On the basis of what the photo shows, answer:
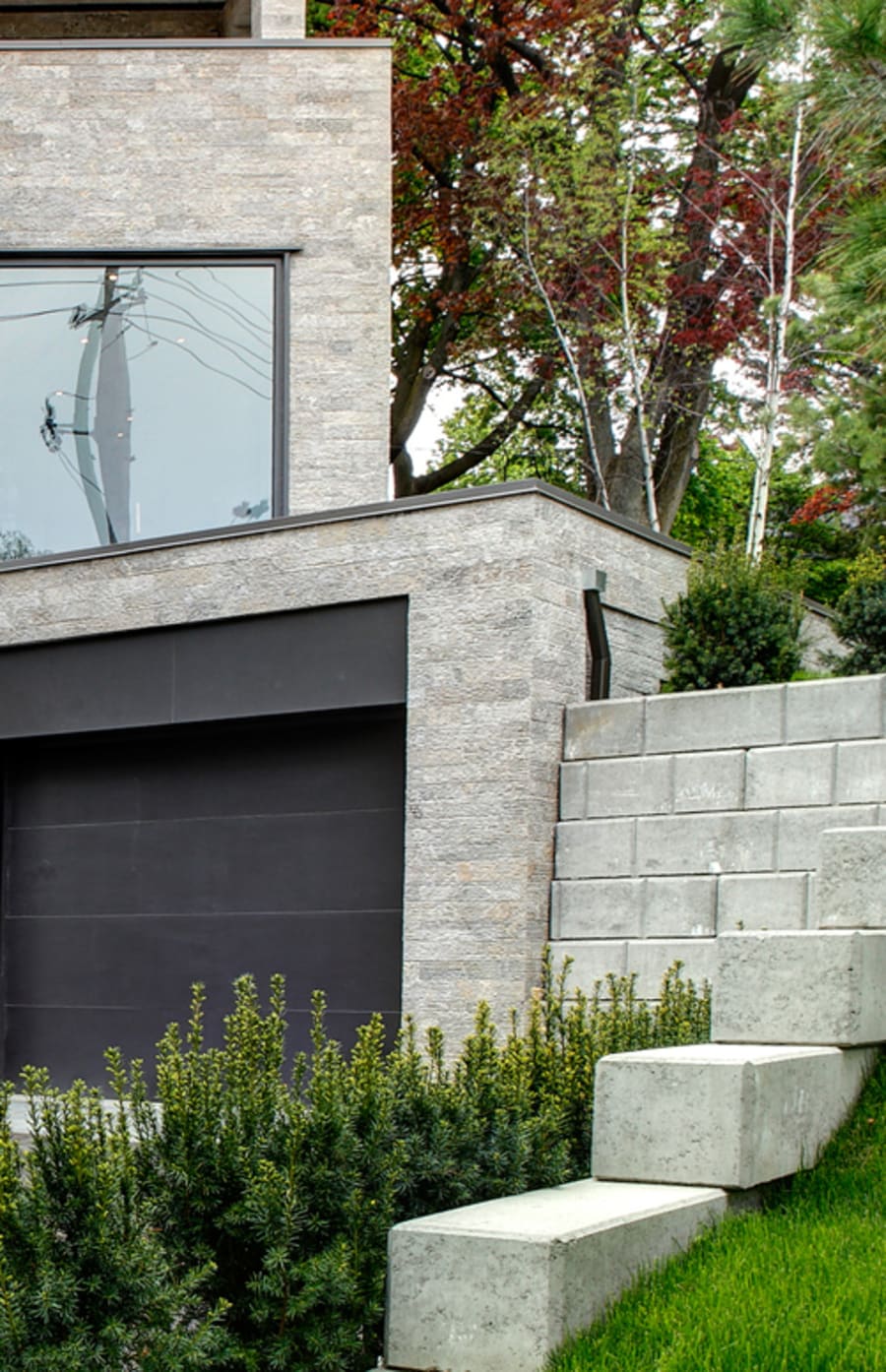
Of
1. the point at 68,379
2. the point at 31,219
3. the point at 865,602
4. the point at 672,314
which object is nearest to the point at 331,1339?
the point at 865,602

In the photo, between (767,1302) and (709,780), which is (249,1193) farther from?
(709,780)

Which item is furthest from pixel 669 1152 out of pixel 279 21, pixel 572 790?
pixel 279 21

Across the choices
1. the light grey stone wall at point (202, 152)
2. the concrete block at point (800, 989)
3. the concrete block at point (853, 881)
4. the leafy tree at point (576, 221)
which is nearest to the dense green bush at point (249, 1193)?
the concrete block at point (800, 989)

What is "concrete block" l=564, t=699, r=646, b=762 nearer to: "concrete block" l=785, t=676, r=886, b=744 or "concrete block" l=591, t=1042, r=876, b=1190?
"concrete block" l=785, t=676, r=886, b=744

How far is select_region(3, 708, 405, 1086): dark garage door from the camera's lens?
10172 mm

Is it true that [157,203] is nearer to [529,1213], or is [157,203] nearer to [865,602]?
[865,602]

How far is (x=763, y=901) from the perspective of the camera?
28.0 ft

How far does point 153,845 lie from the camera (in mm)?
11133

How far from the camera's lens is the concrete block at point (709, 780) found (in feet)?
28.8

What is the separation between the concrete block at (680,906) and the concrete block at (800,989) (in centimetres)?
317

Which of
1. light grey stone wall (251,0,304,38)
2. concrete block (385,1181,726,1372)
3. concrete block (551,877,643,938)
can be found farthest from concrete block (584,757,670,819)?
light grey stone wall (251,0,304,38)

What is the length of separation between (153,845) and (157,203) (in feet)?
16.5

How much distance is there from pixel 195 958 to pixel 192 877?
54 cm

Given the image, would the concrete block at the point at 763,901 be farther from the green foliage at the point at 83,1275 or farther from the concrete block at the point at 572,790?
the green foliage at the point at 83,1275
